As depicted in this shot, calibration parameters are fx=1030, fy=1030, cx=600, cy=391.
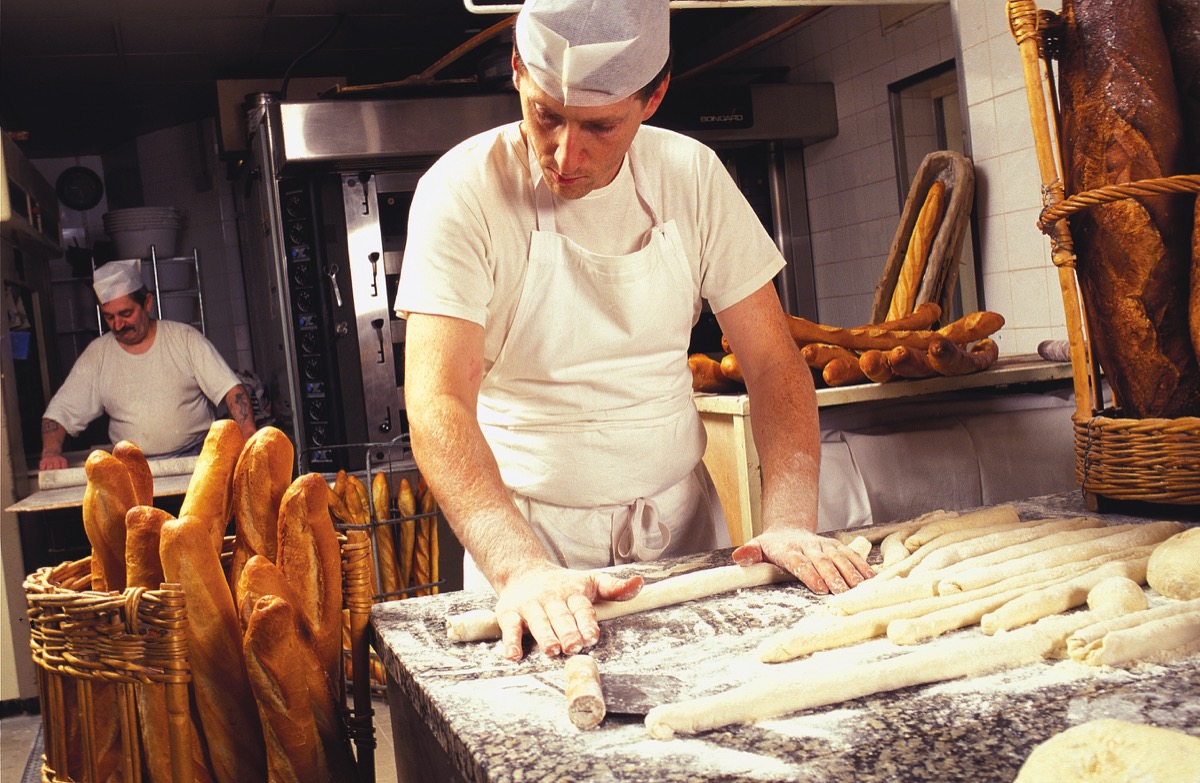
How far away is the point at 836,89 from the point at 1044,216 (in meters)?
3.18

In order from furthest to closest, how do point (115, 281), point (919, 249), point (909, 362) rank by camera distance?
point (115, 281) < point (919, 249) < point (909, 362)

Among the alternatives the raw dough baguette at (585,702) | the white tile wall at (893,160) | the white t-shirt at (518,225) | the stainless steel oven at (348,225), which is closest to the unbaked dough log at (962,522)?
the white t-shirt at (518,225)

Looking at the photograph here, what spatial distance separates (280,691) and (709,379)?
1466 mm

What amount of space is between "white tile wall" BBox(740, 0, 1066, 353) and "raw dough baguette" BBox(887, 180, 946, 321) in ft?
0.38

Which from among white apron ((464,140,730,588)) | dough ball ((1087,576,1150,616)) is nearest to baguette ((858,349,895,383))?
white apron ((464,140,730,588))

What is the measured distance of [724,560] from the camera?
1.35 meters

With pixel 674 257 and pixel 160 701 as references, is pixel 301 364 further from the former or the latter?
pixel 160 701

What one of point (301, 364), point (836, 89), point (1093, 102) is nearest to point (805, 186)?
point (836, 89)

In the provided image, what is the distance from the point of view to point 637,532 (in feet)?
5.16

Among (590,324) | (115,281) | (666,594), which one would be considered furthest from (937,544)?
(115,281)

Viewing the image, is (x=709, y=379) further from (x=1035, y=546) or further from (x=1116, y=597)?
(x=1116, y=597)

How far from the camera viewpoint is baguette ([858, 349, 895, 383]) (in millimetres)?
2221

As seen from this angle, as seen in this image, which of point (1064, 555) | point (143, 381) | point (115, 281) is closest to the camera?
point (1064, 555)

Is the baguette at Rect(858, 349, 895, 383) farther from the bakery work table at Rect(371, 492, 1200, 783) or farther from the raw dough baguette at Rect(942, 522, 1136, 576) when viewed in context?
the bakery work table at Rect(371, 492, 1200, 783)
